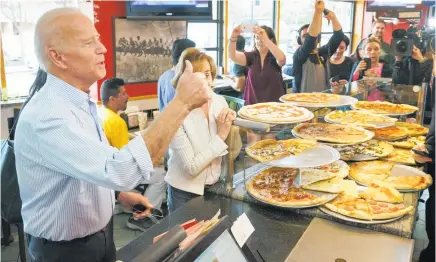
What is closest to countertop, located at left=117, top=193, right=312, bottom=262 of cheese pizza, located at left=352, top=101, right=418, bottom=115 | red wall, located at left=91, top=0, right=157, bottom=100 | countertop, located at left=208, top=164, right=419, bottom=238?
countertop, located at left=208, top=164, right=419, bottom=238

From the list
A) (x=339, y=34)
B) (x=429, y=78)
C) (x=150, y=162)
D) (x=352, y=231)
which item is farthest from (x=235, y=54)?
(x=150, y=162)

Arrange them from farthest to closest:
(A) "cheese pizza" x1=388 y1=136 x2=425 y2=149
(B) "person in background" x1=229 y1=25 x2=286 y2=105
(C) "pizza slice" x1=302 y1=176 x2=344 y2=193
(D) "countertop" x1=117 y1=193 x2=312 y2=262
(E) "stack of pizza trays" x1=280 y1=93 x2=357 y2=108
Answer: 1. (B) "person in background" x1=229 y1=25 x2=286 y2=105
2. (A) "cheese pizza" x1=388 y1=136 x2=425 y2=149
3. (E) "stack of pizza trays" x1=280 y1=93 x2=357 y2=108
4. (C) "pizza slice" x1=302 y1=176 x2=344 y2=193
5. (D) "countertop" x1=117 y1=193 x2=312 y2=262

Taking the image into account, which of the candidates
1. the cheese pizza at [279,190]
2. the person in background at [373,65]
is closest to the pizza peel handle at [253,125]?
the cheese pizza at [279,190]

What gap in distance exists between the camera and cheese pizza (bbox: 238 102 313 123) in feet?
6.51

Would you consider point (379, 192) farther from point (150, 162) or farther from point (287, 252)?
point (150, 162)

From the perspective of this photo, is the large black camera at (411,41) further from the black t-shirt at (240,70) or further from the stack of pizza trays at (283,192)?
the stack of pizza trays at (283,192)

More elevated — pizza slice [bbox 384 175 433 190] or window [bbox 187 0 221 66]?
window [bbox 187 0 221 66]

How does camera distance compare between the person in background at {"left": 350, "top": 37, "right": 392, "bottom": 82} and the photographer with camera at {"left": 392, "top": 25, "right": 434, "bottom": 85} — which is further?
the person in background at {"left": 350, "top": 37, "right": 392, "bottom": 82}

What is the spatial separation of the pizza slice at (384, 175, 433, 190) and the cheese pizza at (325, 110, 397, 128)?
0.53 meters

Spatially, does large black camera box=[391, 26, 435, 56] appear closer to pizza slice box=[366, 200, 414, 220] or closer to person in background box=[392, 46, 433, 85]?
person in background box=[392, 46, 433, 85]

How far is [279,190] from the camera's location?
1.75 meters

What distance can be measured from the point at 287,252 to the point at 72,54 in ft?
3.12

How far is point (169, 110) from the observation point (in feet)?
3.75

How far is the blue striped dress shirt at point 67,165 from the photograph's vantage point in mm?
1076
